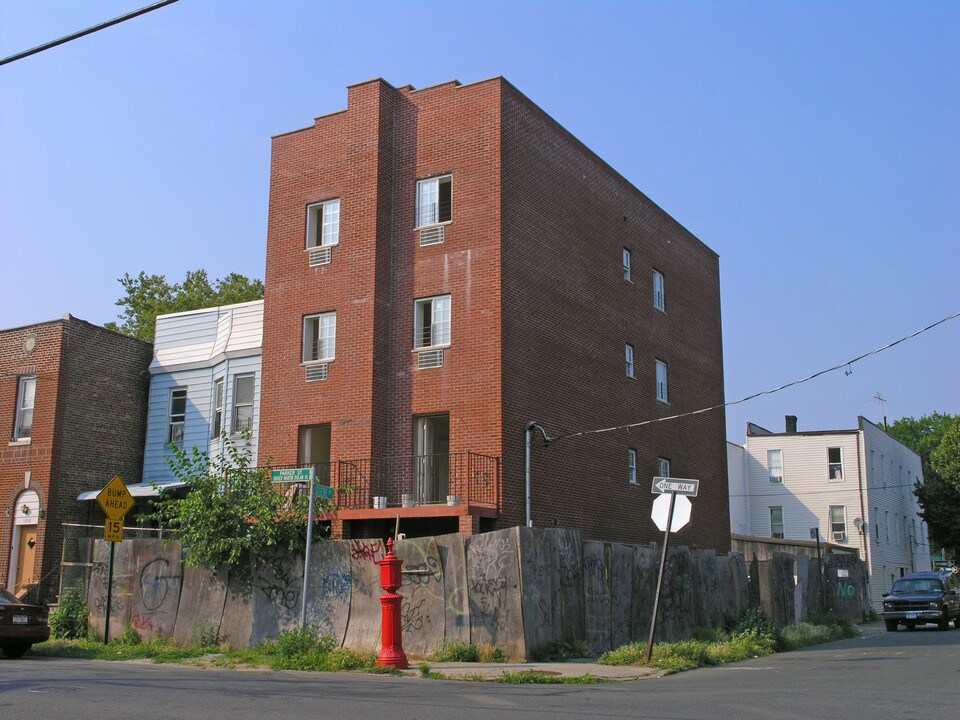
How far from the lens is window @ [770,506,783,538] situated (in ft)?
165

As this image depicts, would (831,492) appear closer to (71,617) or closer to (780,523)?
(780,523)

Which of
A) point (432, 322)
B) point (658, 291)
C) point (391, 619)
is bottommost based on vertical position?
point (391, 619)

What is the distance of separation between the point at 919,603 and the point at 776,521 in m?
24.0

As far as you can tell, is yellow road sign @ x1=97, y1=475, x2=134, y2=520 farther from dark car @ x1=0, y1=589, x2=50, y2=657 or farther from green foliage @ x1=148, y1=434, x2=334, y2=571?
dark car @ x1=0, y1=589, x2=50, y2=657

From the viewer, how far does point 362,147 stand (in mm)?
23969

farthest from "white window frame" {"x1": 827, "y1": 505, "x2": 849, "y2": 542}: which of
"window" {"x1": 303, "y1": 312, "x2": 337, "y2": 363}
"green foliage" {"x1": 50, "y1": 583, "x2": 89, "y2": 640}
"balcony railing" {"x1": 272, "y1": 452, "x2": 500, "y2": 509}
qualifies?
"green foliage" {"x1": 50, "y1": 583, "x2": 89, "y2": 640}

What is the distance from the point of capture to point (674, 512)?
17.0 metres

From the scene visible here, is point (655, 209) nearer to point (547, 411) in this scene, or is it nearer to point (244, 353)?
point (547, 411)

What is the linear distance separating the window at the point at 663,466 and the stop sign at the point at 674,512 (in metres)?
11.4

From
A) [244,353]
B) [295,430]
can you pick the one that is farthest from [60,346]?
[295,430]

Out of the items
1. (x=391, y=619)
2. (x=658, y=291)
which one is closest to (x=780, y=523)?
(x=658, y=291)

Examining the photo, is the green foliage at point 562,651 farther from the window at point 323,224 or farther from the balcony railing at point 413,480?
the window at point 323,224

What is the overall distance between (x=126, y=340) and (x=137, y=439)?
113 inches

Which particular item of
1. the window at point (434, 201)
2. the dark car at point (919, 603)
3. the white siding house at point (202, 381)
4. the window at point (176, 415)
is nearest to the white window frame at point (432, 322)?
the window at point (434, 201)
